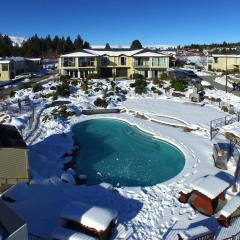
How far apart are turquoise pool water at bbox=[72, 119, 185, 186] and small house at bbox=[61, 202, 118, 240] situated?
18.6 feet

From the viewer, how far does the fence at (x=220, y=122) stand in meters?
29.2

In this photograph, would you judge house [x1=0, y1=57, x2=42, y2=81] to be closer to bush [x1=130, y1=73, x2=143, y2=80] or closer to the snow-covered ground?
bush [x1=130, y1=73, x2=143, y2=80]

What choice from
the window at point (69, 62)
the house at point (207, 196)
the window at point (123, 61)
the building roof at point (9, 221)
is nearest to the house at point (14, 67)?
the window at point (69, 62)

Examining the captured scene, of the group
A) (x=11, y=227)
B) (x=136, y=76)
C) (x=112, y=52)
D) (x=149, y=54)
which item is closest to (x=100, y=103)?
(x=136, y=76)

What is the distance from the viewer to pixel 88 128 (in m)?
32.8

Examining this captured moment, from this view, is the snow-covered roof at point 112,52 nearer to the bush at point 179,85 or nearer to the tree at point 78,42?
the bush at point 179,85

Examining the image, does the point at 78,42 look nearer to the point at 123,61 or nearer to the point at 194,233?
the point at 123,61

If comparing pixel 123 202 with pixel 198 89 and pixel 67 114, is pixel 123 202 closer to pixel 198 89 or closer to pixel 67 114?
pixel 67 114

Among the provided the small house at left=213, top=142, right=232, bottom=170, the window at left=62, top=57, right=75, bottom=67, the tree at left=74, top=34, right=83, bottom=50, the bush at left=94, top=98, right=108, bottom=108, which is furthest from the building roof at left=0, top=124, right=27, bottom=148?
the tree at left=74, top=34, right=83, bottom=50

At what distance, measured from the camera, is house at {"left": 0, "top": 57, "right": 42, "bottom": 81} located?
6268 cm

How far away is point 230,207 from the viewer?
1570 cm

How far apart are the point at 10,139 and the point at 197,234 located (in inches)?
434

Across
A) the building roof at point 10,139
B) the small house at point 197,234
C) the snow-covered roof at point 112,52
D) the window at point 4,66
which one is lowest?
the small house at point 197,234

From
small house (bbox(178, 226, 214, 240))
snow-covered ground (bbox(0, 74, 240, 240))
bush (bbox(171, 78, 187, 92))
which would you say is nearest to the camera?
small house (bbox(178, 226, 214, 240))
